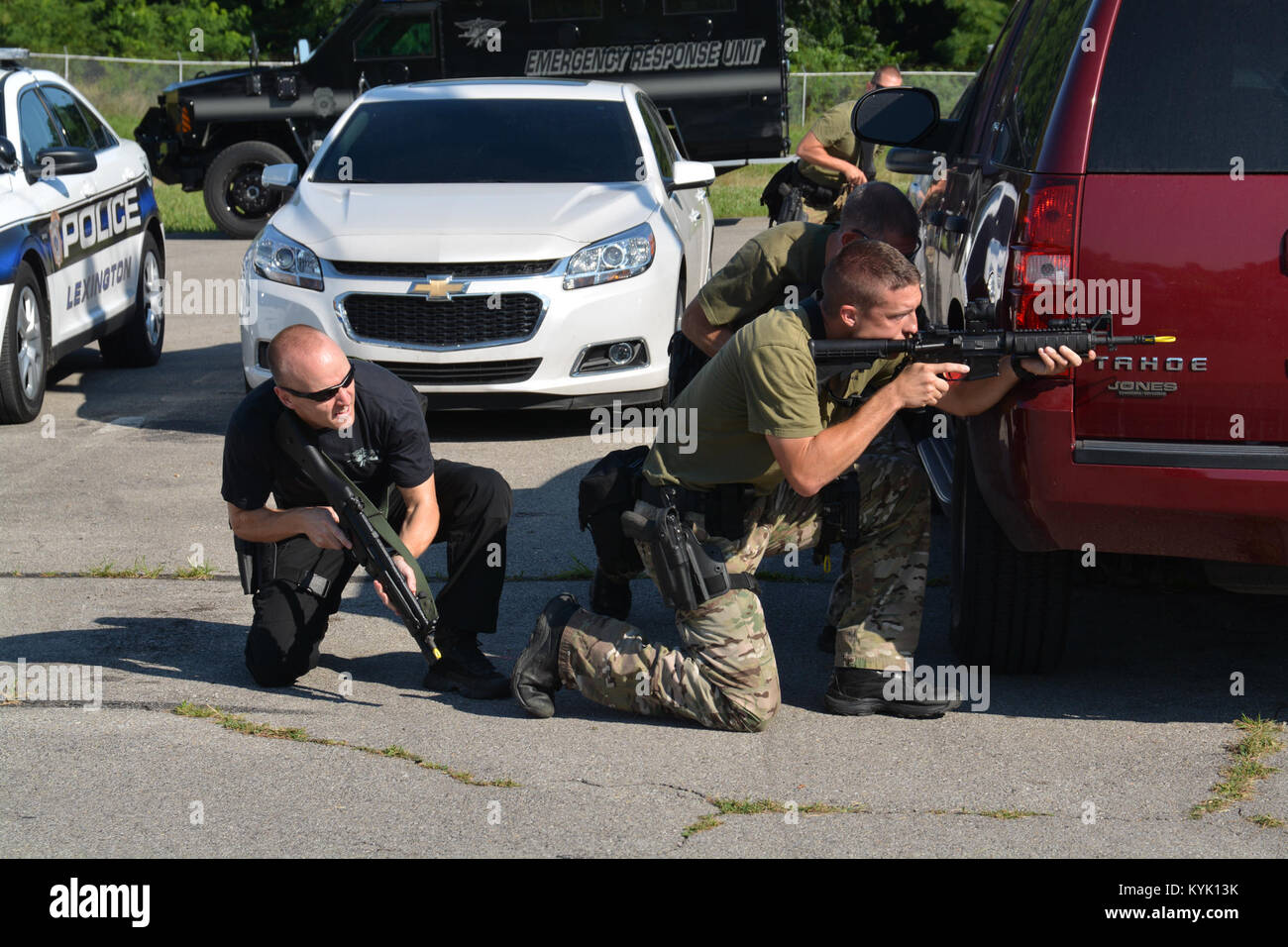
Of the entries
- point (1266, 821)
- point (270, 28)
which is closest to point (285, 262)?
point (1266, 821)

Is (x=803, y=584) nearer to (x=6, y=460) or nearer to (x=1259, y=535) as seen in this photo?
(x=1259, y=535)

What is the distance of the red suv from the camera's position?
3.83 meters

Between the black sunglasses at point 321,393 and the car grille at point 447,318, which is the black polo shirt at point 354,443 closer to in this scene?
the black sunglasses at point 321,393

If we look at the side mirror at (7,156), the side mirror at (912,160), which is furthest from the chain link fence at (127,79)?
the side mirror at (912,160)

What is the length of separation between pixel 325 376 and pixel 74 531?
2.55 m

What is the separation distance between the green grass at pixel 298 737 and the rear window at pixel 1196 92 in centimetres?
215

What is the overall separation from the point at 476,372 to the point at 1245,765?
15.2ft

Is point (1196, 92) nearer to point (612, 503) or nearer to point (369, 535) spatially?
point (612, 503)

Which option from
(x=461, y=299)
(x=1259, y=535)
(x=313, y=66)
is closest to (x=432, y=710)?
(x=1259, y=535)

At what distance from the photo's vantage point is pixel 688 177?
29.6 feet

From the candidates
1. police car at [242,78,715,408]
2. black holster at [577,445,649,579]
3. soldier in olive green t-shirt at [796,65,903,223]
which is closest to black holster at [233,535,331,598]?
black holster at [577,445,649,579]

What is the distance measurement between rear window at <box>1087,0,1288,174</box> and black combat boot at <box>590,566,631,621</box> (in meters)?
2.16

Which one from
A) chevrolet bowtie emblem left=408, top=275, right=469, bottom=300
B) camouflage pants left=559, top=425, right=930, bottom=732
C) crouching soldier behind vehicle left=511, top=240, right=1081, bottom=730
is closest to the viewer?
crouching soldier behind vehicle left=511, top=240, right=1081, bottom=730

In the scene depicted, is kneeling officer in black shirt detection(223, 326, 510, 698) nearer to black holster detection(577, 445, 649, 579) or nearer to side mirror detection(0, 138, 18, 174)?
black holster detection(577, 445, 649, 579)
